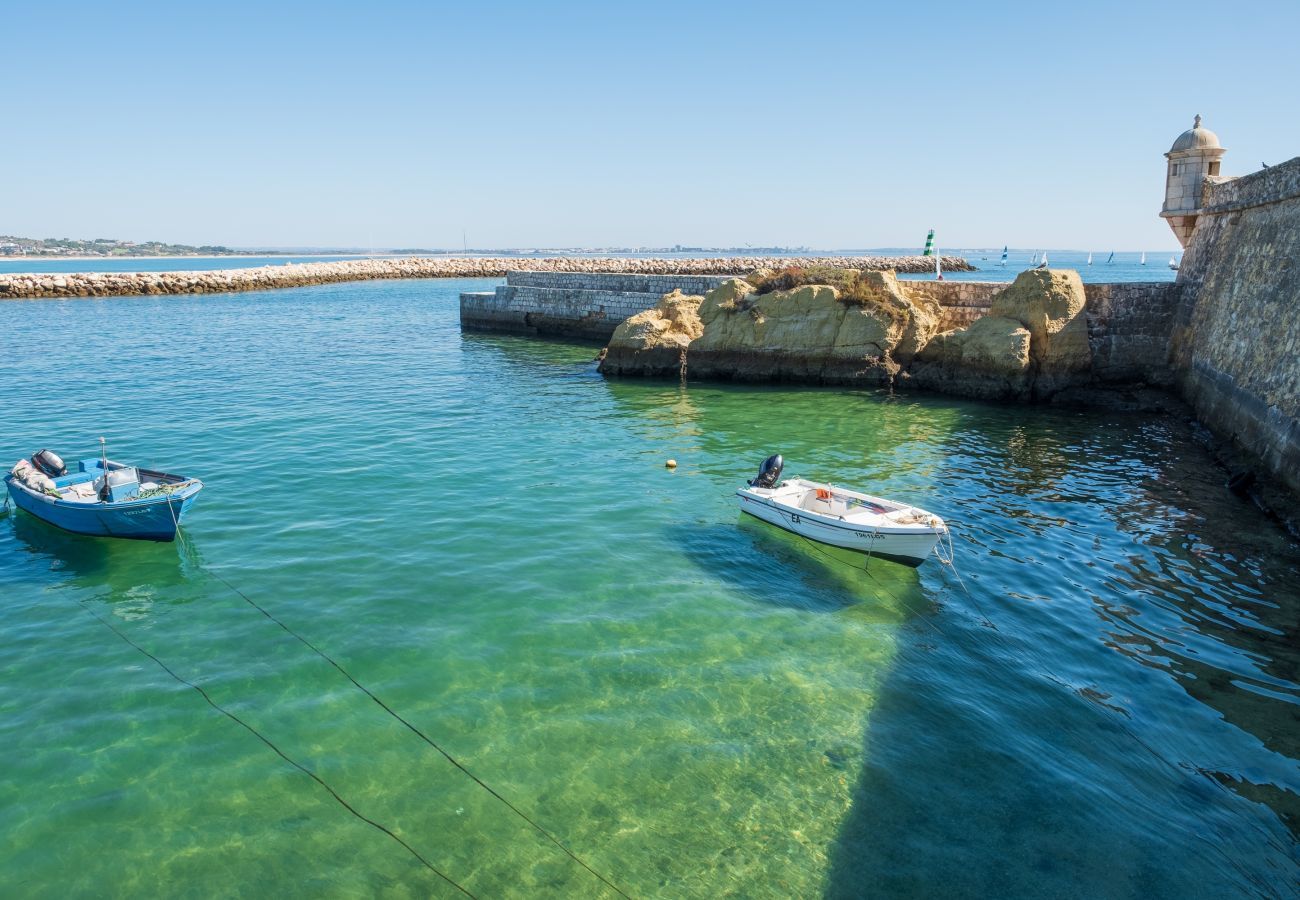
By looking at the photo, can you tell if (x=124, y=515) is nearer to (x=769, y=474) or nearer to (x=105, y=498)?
(x=105, y=498)

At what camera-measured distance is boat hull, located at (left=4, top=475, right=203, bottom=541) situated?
12.0 metres

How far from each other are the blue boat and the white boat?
9.40 m

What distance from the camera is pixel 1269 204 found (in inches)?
702

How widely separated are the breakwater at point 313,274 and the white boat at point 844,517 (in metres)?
31.6

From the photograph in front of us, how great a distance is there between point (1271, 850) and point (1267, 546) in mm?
7921

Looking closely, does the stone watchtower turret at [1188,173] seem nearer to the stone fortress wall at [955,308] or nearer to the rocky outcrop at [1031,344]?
the stone fortress wall at [955,308]

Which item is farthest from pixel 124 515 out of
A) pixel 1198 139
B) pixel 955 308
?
pixel 1198 139

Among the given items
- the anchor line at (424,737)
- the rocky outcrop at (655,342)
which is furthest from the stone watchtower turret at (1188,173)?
the anchor line at (424,737)

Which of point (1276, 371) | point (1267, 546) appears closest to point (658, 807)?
point (1267, 546)

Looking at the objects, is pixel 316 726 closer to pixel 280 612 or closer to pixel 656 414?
pixel 280 612

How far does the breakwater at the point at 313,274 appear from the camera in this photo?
62062 mm

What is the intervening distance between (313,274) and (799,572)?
8471 cm

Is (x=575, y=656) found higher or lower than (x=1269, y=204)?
lower

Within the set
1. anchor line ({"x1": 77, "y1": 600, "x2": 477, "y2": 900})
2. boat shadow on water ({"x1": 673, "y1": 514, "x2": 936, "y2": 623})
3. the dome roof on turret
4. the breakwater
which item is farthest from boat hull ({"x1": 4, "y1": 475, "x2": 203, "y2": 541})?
the breakwater
